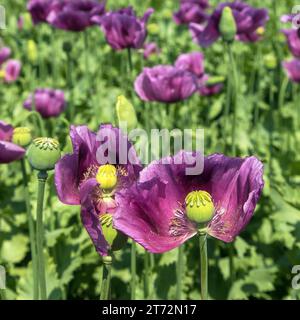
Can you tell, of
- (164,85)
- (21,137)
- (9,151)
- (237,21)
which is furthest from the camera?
(237,21)

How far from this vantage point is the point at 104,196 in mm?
1142

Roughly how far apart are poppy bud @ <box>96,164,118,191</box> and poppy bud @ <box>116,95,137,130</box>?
31 centimetres

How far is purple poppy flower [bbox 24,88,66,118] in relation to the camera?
278 centimetres

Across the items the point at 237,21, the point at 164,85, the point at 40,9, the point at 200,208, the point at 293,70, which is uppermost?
the point at 40,9

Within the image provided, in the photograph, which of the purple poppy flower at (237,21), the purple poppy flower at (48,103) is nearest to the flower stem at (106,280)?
the purple poppy flower at (237,21)

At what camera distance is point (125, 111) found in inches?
56.7

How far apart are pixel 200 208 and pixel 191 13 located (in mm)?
2535

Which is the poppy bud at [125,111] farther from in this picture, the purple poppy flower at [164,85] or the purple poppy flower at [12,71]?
the purple poppy flower at [12,71]

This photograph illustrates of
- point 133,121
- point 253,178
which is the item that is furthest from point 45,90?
point 253,178

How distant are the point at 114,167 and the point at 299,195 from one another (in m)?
1.03

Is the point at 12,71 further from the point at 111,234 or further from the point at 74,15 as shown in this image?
the point at 111,234

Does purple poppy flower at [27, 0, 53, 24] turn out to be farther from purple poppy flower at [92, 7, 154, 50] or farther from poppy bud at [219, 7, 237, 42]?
poppy bud at [219, 7, 237, 42]

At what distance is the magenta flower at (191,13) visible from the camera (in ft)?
11.1

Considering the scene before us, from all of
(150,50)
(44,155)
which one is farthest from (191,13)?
(44,155)
